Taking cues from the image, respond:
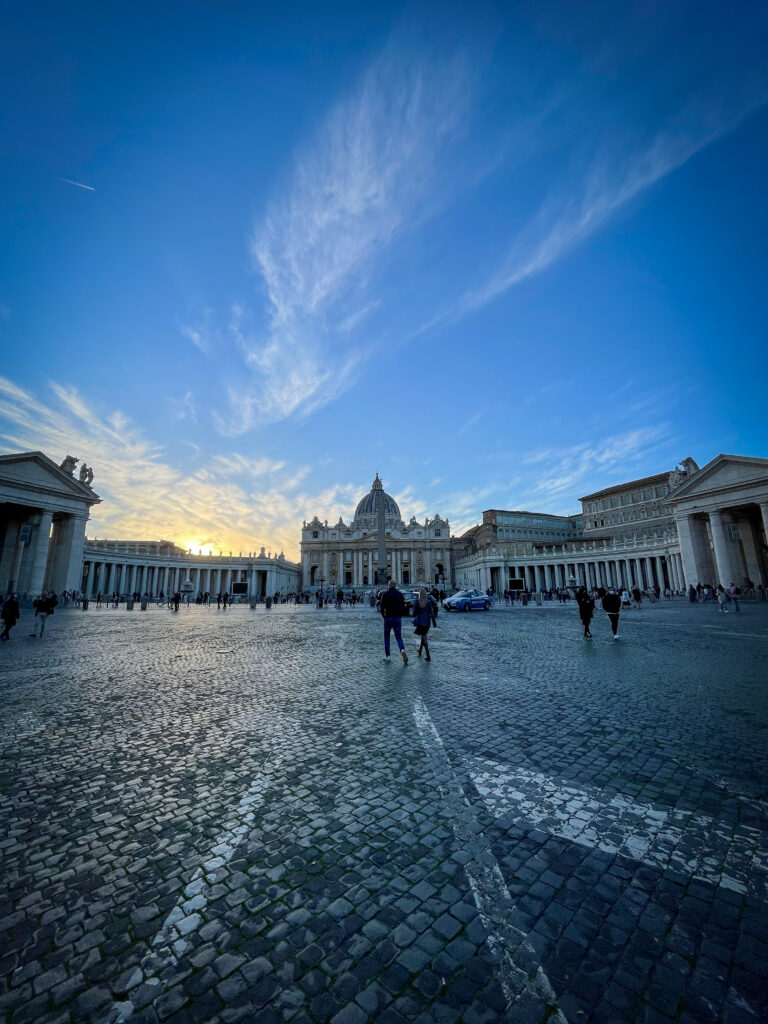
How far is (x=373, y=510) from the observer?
11750cm

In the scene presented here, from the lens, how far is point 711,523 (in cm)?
3569

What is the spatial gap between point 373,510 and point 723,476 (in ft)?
288

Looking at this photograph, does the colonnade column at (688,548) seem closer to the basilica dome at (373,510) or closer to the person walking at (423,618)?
the person walking at (423,618)

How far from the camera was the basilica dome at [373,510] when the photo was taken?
115m

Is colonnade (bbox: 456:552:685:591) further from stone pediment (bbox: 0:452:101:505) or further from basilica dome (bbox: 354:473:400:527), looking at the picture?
stone pediment (bbox: 0:452:101:505)

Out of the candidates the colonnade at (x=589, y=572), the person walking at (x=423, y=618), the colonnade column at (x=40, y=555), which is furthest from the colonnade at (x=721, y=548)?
the colonnade column at (x=40, y=555)

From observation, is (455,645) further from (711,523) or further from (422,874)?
(711,523)

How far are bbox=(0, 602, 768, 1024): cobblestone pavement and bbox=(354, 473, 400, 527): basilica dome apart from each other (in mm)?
107521

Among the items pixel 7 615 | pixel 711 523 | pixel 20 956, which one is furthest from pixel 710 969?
pixel 711 523

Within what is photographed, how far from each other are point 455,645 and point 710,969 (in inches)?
443

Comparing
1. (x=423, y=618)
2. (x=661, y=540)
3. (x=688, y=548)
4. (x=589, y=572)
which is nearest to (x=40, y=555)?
(x=423, y=618)

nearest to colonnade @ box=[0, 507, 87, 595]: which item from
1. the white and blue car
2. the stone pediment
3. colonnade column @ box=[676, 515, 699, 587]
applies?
the stone pediment

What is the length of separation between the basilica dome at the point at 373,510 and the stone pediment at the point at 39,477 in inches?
2993

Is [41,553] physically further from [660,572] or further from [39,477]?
[660,572]
